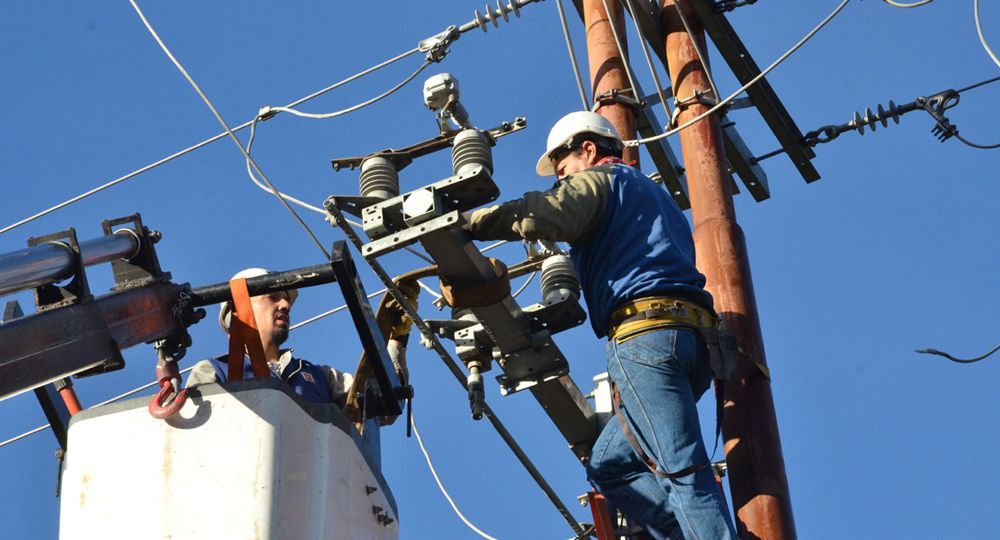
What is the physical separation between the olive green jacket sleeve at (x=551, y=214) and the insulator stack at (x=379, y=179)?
37 cm

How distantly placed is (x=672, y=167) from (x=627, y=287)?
10.6ft

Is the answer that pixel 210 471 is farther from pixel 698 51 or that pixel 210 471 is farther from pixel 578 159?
pixel 698 51

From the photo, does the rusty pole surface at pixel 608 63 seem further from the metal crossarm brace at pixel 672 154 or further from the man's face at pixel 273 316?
the man's face at pixel 273 316

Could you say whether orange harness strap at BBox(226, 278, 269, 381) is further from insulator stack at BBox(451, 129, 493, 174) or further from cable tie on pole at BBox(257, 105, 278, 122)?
cable tie on pole at BBox(257, 105, 278, 122)

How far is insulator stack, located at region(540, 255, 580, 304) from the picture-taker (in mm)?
6211

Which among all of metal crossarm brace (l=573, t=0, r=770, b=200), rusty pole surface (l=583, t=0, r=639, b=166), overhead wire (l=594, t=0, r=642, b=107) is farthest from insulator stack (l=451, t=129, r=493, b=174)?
metal crossarm brace (l=573, t=0, r=770, b=200)

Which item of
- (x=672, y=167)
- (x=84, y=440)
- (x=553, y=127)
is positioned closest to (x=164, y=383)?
(x=84, y=440)

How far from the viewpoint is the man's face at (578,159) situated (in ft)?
19.4

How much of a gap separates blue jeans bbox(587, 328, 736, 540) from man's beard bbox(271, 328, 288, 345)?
1.69 m

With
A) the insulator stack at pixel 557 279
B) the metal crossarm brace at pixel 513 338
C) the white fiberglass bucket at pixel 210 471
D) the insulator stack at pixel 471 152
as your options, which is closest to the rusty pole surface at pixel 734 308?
the insulator stack at pixel 557 279

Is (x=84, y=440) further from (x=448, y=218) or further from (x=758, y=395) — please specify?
(x=758, y=395)

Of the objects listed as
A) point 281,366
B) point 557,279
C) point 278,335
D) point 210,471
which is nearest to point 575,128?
point 557,279

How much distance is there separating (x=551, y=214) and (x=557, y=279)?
3.58ft

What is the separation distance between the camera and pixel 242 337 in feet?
16.3
